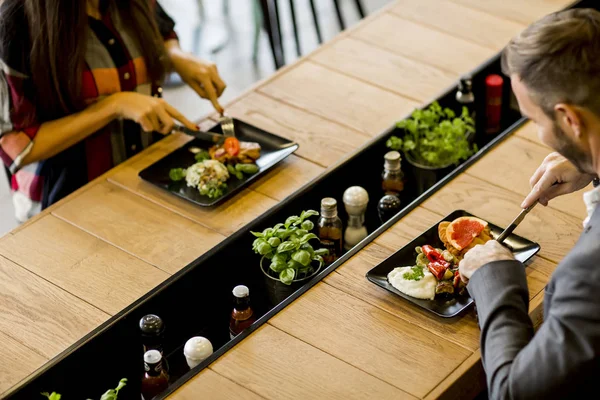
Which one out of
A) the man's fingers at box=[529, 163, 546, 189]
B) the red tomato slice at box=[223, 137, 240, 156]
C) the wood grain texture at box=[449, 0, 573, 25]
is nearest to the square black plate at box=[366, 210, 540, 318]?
the man's fingers at box=[529, 163, 546, 189]

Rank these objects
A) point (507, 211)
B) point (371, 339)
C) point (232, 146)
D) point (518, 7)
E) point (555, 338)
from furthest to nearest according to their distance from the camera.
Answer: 1. point (518, 7)
2. point (232, 146)
3. point (507, 211)
4. point (371, 339)
5. point (555, 338)

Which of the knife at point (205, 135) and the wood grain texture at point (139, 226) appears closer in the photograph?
the wood grain texture at point (139, 226)

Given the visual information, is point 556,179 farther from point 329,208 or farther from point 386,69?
point 386,69

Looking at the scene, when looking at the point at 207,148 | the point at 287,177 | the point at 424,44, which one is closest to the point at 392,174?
the point at 287,177

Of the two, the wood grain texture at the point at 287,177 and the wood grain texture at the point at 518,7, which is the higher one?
the wood grain texture at the point at 518,7

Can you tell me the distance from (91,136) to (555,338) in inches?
60.8

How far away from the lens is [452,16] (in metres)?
3.09

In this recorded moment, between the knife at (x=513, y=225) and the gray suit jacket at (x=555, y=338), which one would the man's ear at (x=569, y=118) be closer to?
the gray suit jacket at (x=555, y=338)

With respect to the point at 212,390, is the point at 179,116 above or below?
above

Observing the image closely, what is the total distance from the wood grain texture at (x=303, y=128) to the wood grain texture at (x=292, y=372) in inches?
28.1

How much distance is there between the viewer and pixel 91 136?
2.62 m

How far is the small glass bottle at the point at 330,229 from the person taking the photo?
2.15m

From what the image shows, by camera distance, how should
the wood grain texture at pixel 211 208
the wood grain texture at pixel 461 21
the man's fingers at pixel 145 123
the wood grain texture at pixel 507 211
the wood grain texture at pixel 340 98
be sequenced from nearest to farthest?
1. the wood grain texture at pixel 507 211
2. the wood grain texture at pixel 211 208
3. the man's fingers at pixel 145 123
4. the wood grain texture at pixel 340 98
5. the wood grain texture at pixel 461 21

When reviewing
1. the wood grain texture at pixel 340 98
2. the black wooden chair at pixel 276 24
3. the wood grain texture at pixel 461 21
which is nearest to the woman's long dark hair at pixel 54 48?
the wood grain texture at pixel 340 98
